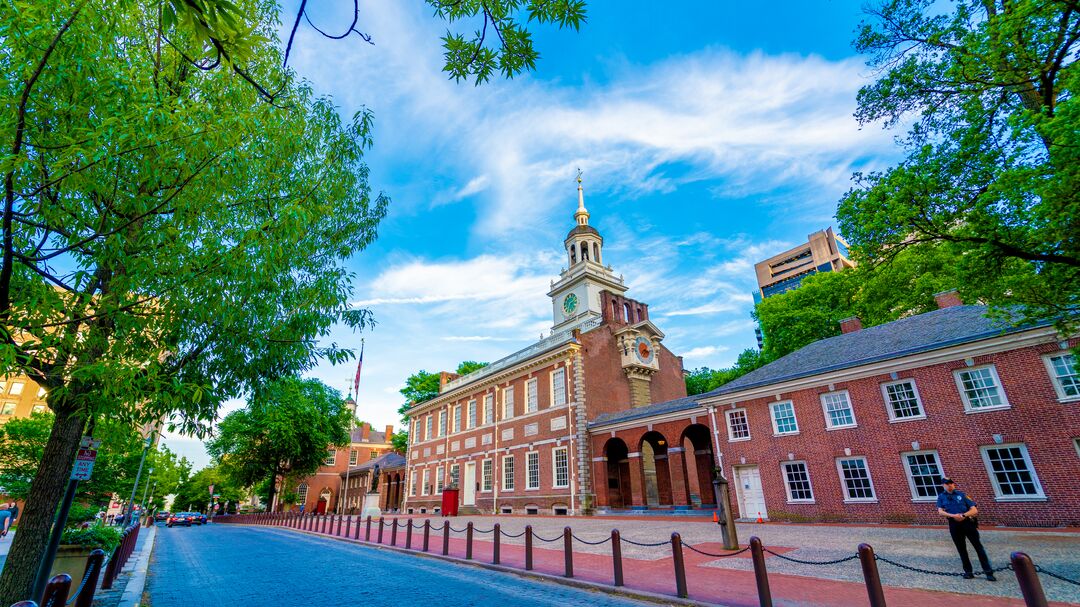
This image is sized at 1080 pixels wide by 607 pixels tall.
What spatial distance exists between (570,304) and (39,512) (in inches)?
1556

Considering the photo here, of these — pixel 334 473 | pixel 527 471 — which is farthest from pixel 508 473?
pixel 334 473

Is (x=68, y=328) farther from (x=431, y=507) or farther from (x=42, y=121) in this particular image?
(x=431, y=507)

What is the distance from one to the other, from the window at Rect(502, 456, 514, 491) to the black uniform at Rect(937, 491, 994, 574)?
85.8 ft

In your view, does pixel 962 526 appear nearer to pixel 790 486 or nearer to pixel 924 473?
pixel 924 473

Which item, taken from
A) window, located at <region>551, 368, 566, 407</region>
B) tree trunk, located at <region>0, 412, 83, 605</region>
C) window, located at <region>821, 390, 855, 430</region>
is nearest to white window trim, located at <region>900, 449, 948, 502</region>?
window, located at <region>821, 390, 855, 430</region>

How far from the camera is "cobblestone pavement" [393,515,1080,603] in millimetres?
8039

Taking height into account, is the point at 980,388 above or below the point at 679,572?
above

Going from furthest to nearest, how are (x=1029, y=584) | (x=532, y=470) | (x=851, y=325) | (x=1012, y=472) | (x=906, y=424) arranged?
(x=532, y=470) → (x=851, y=325) → (x=906, y=424) → (x=1012, y=472) → (x=1029, y=584)

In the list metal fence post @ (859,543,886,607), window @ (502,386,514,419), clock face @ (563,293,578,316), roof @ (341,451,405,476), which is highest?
clock face @ (563,293,578,316)

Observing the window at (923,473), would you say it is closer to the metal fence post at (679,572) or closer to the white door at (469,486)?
the metal fence post at (679,572)

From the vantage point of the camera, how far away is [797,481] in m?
18.9

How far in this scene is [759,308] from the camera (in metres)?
43.3

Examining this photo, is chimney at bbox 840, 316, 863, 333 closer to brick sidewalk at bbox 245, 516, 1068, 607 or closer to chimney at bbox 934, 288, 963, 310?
chimney at bbox 934, 288, 963, 310

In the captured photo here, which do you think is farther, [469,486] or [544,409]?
[469,486]
